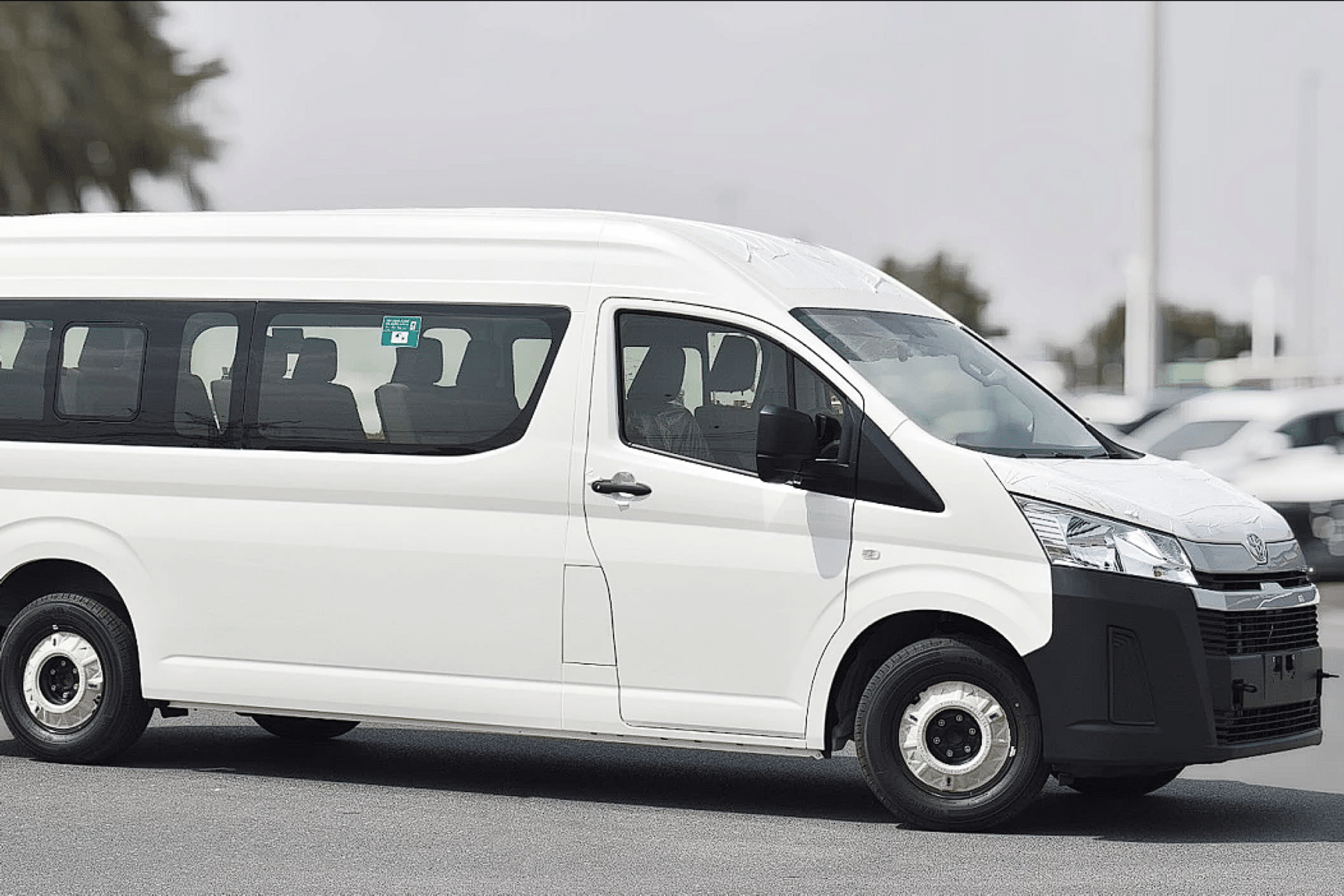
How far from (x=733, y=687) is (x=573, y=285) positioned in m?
1.72

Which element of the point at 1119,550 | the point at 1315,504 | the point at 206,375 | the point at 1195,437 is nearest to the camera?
the point at 1119,550

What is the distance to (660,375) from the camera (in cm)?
858

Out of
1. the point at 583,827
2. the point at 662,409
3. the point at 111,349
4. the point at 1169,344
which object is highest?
the point at 1169,344

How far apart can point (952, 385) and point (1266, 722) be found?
1745mm

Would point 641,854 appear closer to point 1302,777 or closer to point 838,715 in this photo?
point 838,715

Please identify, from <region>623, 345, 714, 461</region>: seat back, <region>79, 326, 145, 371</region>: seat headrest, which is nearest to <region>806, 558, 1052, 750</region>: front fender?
<region>623, 345, 714, 461</region>: seat back

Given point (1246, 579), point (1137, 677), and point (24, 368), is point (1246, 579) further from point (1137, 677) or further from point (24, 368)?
point (24, 368)

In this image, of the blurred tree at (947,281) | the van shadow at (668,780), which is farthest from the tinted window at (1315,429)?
the blurred tree at (947,281)

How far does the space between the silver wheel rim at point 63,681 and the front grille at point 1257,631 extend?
4.70m

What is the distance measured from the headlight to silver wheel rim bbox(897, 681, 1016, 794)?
2.02 ft

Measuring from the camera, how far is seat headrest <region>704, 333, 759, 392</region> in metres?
8.48

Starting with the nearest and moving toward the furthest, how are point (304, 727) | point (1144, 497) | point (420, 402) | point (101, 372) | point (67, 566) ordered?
point (1144, 497) < point (420, 402) < point (101, 372) < point (67, 566) < point (304, 727)

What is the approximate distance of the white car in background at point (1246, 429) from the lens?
20.4 metres

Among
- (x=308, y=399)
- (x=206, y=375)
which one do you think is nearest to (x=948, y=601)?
(x=308, y=399)
